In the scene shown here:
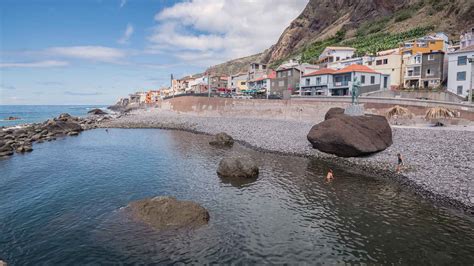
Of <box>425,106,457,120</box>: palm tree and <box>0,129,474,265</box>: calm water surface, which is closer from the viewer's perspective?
<box>0,129,474,265</box>: calm water surface

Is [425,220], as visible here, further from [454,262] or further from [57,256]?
[57,256]

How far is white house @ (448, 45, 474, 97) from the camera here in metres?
52.4

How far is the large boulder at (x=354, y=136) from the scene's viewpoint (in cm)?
3222

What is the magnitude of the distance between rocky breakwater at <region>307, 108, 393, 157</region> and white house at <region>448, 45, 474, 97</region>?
30.5 meters

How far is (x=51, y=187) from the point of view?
27125mm

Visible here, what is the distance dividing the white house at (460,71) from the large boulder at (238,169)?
1812 inches

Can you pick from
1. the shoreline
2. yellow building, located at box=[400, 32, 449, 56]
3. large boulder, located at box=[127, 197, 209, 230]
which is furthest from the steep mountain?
large boulder, located at box=[127, 197, 209, 230]

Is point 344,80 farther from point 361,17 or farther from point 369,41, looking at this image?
point 361,17

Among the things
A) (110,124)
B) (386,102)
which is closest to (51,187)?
(386,102)

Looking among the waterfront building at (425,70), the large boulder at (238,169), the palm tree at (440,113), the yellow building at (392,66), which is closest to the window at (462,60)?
the waterfront building at (425,70)

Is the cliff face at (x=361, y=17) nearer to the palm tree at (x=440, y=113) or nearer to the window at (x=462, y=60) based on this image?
the window at (x=462, y=60)

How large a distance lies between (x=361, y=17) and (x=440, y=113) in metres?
113

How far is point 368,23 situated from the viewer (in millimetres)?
128125

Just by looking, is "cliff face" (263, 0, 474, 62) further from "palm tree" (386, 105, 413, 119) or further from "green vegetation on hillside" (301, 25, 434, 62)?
"palm tree" (386, 105, 413, 119)
